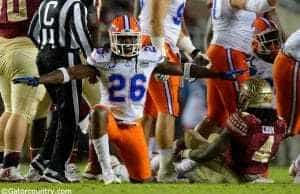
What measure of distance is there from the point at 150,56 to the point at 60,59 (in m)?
0.65

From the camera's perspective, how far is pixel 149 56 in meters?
11.9

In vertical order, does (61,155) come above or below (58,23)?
below

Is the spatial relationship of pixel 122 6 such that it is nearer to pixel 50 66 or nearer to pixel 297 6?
pixel 297 6

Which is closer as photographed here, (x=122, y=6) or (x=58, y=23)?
(x=58, y=23)

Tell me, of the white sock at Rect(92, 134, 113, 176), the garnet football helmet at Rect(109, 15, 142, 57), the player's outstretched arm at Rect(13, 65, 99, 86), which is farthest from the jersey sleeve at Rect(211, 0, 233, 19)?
the white sock at Rect(92, 134, 113, 176)

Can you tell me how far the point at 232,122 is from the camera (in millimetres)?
12141

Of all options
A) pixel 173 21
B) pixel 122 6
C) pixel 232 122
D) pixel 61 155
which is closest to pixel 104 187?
pixel 61 155

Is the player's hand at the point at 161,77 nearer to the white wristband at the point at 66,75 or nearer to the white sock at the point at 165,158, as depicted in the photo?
the white sock at the point at 165,158

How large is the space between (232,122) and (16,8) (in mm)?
1818

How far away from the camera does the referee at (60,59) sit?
11.7m

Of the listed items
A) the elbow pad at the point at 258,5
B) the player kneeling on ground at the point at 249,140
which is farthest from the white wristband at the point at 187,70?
the elbow pad at the point at 258,5

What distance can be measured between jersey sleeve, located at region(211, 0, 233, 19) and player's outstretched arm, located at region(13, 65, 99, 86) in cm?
183

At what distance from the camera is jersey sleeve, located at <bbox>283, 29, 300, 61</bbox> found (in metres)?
12.7

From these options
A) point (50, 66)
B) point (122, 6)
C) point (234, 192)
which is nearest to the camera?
point (234, 192)
